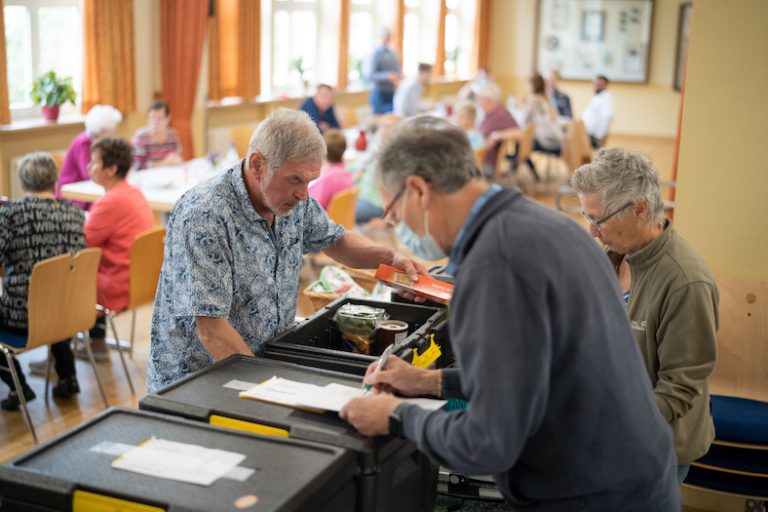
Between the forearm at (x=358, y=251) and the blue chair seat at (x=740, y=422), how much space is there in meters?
1.30

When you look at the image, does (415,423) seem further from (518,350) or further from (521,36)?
(521,36)

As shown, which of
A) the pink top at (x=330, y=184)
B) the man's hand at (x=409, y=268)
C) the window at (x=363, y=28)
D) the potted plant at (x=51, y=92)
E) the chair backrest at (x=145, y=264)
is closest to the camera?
the man's hand at (x=409, y=268)

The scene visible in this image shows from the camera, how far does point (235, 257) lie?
2.23m

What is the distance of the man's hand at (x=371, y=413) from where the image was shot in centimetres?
161

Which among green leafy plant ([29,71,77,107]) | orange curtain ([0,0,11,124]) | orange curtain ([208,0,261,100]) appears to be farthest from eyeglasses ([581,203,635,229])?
orange curtain ([208,0,261,100])

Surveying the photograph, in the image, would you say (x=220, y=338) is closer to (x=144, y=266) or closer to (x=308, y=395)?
(x=308, y=395)

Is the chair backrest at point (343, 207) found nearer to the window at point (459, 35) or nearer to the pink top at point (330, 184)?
the pink top at point (330, 184)

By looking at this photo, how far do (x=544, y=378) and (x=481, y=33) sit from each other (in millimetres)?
14057

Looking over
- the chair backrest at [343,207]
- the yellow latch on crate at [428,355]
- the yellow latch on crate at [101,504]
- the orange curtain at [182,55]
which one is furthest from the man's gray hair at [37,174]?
the orange curtain at [182,55]

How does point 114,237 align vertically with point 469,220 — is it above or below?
below

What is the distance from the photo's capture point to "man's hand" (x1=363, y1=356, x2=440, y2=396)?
1791 millimetres

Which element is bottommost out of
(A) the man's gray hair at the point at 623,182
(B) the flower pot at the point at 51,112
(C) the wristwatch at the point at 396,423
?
(C) the wristwatch at the point at 396,423

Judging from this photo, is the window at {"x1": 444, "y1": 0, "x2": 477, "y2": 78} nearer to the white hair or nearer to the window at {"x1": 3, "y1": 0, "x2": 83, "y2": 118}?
the window at {"x1": 3, "y1": 0, "x2": 83, "y2": 118}

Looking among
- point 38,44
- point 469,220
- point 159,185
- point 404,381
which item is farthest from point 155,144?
point 469,220
